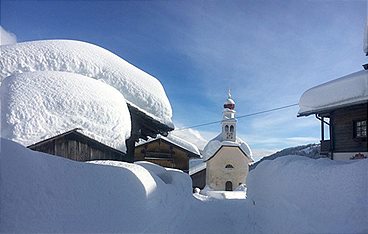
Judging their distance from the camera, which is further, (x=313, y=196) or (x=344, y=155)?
(x=344, y=155)

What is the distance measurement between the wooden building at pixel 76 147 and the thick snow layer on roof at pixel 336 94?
8.15 m

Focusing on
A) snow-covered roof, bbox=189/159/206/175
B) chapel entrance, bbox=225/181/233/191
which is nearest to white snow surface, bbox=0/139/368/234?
chapel entrance, bbox=225/181/233/191

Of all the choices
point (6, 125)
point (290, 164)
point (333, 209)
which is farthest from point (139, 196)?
point (290, 164)

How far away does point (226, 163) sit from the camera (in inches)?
1069

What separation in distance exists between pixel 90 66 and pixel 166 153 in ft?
30.8

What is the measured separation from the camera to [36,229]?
3016mm

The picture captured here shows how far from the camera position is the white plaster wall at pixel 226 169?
2666cm

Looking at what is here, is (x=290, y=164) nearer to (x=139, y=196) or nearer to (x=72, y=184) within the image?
(x=139, y=196)

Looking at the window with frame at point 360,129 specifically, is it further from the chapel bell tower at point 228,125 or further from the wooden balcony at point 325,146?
the chapel bell tower at point 228,125

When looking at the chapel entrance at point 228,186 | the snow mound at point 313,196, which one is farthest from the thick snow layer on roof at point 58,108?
the chapel entrance at point 228,186

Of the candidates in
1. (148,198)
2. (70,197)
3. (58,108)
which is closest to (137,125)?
(58,108)

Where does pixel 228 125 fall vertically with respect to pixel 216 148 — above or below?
above

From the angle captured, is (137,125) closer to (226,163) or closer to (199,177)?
(226,163)

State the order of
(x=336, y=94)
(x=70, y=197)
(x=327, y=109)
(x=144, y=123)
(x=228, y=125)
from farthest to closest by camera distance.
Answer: (x=228, y=125)
(x=144, y=123)
(x=327, y=109)
(x=336, y=94)
(x=70, y=197)
